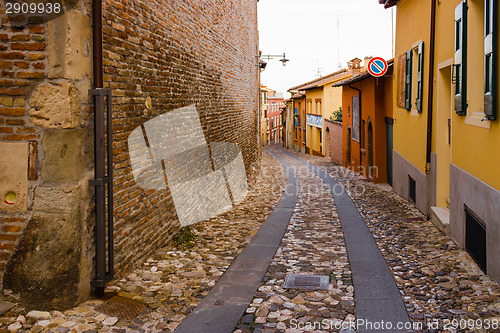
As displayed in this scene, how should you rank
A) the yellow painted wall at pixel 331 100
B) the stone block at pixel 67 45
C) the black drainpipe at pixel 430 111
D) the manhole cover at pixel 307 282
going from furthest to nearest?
the yellow painted wall at pixel 331 100 → the black drainpipe at pixel 430 111 → the manhole cover at pixel 307 282 → the stone block at pixel 67 45

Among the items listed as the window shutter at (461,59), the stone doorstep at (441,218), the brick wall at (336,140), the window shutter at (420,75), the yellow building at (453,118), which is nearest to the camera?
the yellow building at (453,118)

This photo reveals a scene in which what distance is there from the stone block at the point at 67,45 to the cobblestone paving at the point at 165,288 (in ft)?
7.37

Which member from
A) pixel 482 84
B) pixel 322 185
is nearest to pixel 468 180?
pixel 482 84

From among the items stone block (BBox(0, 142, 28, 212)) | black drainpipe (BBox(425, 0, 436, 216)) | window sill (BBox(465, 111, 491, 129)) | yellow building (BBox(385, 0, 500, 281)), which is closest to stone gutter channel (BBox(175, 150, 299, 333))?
stone block (BBox(0, 142, 28, 212))

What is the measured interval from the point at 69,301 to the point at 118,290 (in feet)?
2.12

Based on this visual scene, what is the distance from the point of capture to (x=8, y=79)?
168 inches

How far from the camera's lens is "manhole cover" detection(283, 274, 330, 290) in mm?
5386

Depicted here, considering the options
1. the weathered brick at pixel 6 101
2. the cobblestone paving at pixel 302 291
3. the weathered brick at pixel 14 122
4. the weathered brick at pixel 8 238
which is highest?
the weathered brick at pixel 6 101

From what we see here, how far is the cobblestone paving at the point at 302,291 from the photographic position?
4.41m

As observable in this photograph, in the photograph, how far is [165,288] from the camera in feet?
17.2

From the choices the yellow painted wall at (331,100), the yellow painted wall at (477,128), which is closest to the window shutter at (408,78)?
the yellow painted wall at (477,128)

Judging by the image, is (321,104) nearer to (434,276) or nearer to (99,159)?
(434,276)

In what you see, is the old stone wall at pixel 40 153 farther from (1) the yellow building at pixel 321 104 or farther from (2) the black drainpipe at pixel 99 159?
(1) the yellow building at pixel 321 104

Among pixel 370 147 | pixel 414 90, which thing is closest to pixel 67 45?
pixel 414 90
